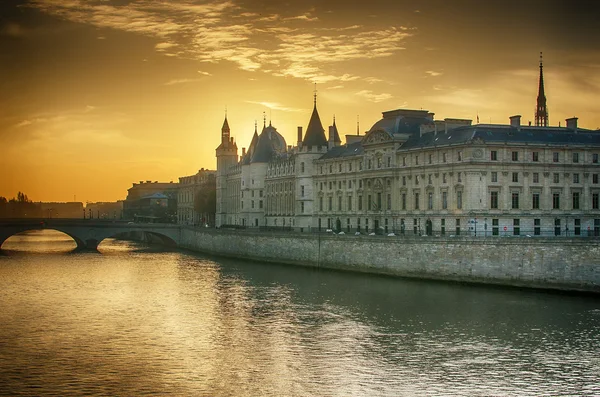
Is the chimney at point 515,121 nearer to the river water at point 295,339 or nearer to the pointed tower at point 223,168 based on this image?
the river water at point 295,339

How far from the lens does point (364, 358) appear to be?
40.6 metres

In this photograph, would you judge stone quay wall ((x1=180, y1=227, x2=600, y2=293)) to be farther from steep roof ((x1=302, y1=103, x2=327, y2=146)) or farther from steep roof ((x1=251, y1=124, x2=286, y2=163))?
steep roof ((x1=251, y1=124, x2=286, y2=163))

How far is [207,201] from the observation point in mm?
157625

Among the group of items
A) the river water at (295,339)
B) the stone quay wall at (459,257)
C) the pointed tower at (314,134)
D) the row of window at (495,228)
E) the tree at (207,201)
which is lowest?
the river water at (295,339)

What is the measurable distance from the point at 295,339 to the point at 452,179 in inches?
1511

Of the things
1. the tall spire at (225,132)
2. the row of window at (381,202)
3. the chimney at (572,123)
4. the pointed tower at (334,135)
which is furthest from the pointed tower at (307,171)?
the tall spire at (225,132)

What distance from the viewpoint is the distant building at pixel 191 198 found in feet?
550

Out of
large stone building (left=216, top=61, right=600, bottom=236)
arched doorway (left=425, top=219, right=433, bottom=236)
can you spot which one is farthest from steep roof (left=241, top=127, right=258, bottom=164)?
arched doorway (left=425, top=219, right=433, bottom=236)

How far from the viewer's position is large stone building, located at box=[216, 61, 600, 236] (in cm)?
7744

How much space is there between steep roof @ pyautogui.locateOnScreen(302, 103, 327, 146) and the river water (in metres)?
42.2

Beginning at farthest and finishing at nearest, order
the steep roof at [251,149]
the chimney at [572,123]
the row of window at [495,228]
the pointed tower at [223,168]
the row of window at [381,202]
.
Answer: the pointed tower at [223,168] → the steep roof at [251,149] → the chimney at [572,123] → the row of window at [381,202] → the row of window at [495,228]

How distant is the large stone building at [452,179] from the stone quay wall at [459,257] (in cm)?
753

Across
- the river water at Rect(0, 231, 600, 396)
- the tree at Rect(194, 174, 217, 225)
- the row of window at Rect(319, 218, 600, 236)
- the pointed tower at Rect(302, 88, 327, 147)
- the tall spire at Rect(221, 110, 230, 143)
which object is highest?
the tall spire at Rect(221, 110, 230, 143)

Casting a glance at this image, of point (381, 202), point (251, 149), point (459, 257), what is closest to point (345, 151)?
point (381, 202)
